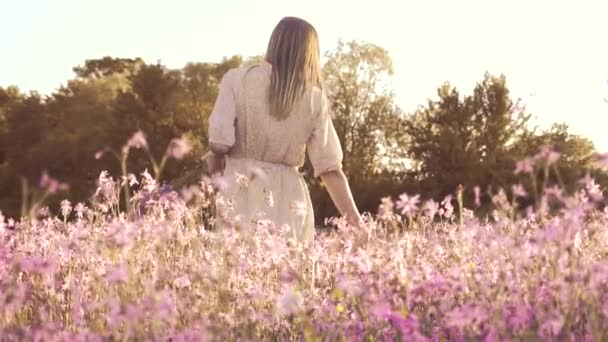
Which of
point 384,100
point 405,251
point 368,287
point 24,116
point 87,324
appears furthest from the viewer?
point 24,116

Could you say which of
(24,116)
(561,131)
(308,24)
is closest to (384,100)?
(561,131)

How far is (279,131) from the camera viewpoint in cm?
557

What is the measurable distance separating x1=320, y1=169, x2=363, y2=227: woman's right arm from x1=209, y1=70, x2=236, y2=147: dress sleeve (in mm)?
716

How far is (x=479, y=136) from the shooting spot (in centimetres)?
3170

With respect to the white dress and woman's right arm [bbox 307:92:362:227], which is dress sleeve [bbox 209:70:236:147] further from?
woman's right arm [bbox 307:92:362:227]

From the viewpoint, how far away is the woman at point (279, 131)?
5434mm

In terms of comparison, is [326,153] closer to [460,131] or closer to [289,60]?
[289,60]

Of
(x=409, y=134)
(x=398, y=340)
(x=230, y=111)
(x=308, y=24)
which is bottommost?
(x=398, y=340)

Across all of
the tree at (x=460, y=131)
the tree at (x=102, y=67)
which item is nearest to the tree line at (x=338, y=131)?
the tree at (x=460, y=131)

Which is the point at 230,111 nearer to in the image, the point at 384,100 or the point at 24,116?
the point at 384,100

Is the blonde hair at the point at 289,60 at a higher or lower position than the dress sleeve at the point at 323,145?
higher

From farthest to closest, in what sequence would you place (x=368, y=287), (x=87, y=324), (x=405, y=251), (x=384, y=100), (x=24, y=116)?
(x=24, y=116) → (x=384, y=100) → (x=405, y=251) → (x=87, y=324) → (x=368, y=287)

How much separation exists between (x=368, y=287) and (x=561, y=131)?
30554 millimetres

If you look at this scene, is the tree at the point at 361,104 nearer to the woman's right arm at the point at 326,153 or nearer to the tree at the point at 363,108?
the tree at the point at 363,108
